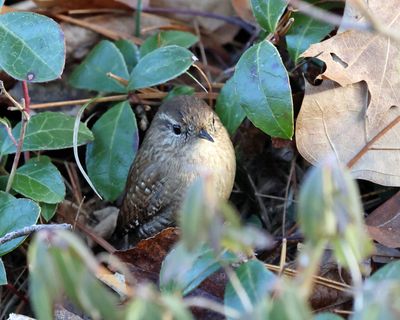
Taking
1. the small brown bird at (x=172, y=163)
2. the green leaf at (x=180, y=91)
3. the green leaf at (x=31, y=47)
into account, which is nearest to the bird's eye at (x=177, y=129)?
the small brown bird at (x=172, y=163)

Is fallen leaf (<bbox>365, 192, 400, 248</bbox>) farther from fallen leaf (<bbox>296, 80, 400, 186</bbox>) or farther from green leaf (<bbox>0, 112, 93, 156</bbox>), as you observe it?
green leaf (<bbox>0, 112, 93, 156</bbox>)

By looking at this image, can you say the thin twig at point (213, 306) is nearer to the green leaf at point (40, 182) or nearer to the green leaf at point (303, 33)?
the green leaf at point (40, 182)

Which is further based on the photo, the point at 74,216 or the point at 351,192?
the point at 74,216

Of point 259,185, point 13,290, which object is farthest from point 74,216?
point 259,185

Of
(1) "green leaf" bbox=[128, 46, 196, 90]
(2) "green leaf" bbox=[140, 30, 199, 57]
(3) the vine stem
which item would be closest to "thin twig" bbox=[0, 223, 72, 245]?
(3) the vine stem

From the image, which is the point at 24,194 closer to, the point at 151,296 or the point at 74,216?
the point at 74,216

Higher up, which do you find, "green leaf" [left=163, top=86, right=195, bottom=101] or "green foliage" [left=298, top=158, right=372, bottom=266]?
"green foliage" [left=298, top=158, right=372, bottom=266]

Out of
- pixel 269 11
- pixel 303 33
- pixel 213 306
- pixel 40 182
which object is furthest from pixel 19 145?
pixel 213 306
